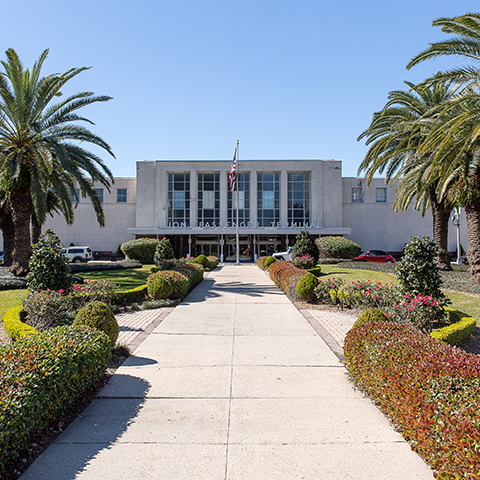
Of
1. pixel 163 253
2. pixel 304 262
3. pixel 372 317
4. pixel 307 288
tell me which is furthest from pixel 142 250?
pixel 372 317

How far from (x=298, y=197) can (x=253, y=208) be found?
5253 millimetres

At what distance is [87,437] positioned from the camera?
A: 4.04 metres

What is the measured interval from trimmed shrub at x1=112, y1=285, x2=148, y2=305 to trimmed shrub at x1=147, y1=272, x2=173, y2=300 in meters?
0.38

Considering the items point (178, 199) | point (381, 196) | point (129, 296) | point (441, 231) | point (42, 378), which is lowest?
point (129, 296)

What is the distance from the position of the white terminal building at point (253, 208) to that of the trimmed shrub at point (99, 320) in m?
33.0

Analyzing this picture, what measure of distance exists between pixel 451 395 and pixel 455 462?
68 centimetres

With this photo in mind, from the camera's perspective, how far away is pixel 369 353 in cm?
501

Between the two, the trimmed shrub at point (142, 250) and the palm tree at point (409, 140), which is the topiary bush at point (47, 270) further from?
the trimmed shrub at point (142, 250)

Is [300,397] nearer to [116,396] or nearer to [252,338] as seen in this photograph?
[116,396]

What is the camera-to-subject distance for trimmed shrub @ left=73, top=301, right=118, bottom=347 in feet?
21.5

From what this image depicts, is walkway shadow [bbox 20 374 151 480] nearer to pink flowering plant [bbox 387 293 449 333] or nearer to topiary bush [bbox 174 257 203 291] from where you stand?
pink flowering plant [bbox 387 293 449 333]

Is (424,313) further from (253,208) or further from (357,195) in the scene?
(357,195)

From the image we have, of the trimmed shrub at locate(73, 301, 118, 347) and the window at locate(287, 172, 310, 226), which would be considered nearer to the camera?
the trimmed shrub at locate(73, 301, 118, 347)

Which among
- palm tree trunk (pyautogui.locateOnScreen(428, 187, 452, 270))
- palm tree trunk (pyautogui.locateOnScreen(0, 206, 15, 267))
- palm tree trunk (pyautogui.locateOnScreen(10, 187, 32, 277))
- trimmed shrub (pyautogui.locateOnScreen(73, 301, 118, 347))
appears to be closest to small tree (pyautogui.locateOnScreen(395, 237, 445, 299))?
trimmed shrub (pyautogui.locateOnScreen(73, 301, 118, 347))
